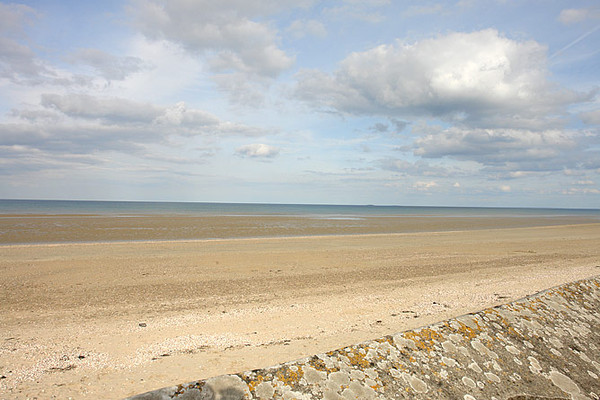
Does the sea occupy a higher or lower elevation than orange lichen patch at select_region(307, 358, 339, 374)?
lower

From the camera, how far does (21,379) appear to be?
14.2ft

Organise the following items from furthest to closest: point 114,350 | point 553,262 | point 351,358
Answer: point 553,262 → point 114,350 → point 351,358

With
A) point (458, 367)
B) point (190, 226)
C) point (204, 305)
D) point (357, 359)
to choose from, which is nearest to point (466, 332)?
point (458, 367)

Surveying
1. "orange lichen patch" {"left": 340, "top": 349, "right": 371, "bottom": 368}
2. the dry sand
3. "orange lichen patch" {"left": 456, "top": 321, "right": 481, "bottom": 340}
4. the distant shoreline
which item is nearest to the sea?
the distant shoreline

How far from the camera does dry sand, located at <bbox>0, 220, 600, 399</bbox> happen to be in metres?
4.86

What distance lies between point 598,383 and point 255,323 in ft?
16.8

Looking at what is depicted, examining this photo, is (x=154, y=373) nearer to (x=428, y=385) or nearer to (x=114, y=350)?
(x=114, y=350)

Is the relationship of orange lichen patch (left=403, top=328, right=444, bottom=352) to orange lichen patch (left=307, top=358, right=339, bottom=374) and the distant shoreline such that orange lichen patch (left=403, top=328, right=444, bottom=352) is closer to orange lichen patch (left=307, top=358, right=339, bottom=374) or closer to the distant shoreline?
orange lichen patch (left=307, top=358, right=339, bottom=374)

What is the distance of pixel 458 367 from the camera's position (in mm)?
3734

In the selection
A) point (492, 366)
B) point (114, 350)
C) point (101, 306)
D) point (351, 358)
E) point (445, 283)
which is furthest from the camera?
point (445, 283)

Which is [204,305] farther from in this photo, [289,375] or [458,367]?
[458,367]

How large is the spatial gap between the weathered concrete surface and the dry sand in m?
1.81

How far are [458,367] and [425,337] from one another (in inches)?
15.5

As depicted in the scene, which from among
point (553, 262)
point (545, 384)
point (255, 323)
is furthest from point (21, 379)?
point (553, 262)
